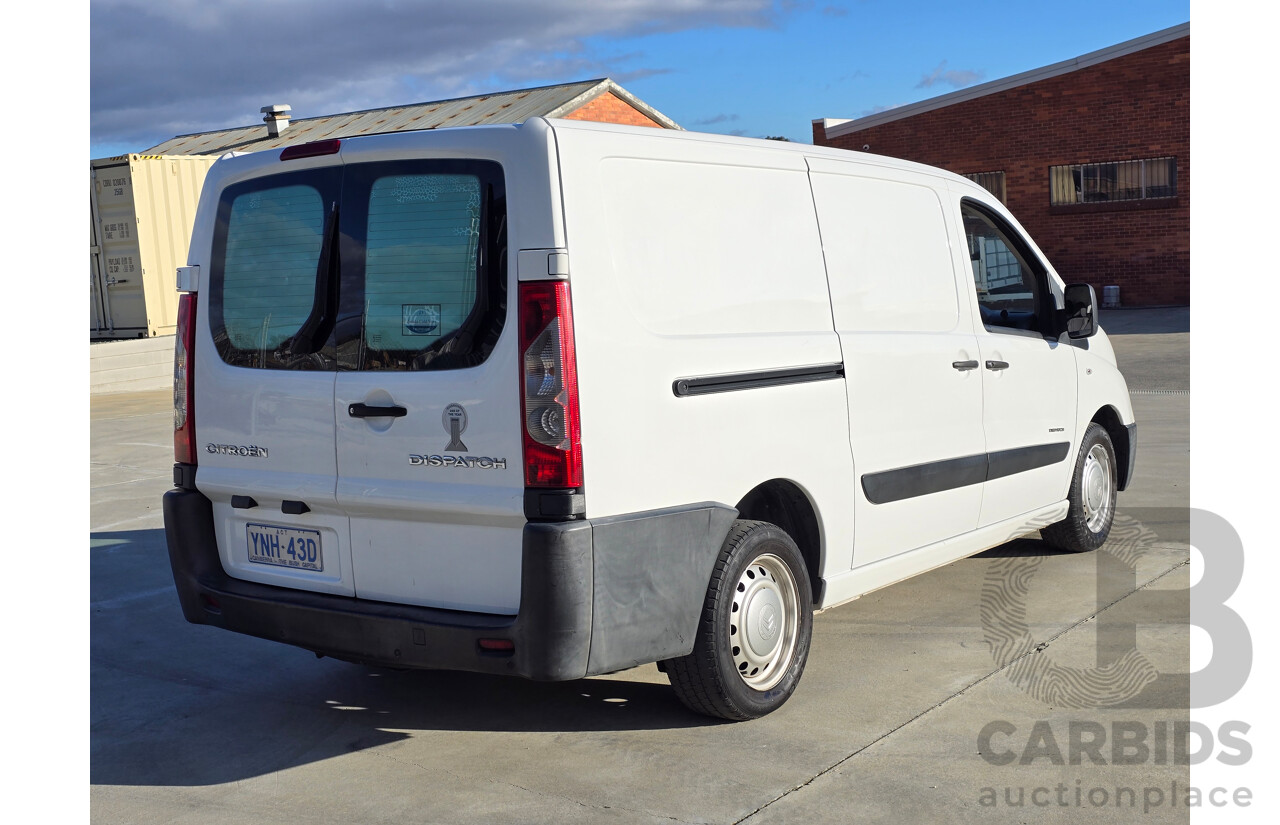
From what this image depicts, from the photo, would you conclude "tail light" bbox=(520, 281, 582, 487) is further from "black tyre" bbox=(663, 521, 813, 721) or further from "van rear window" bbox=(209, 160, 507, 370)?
"black tyre" bbox=(663, 521, 813, 721)

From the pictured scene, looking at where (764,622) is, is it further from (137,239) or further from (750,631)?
(137,239)

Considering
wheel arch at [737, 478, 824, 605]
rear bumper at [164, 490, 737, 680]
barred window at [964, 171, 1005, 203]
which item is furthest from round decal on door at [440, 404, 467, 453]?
barred window at [964, 171, 1005, 203]

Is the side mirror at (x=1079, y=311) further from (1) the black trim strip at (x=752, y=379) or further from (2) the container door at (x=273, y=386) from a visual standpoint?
(2) the container door at (x=273, y=386)

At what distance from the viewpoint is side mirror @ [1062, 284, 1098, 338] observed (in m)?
6.09

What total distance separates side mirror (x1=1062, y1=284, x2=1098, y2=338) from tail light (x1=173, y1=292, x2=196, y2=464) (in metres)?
4.18

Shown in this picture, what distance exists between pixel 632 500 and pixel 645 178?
42.3 inches

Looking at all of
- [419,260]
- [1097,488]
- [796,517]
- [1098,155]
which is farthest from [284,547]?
[1098,155]

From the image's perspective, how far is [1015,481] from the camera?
5.79 meters

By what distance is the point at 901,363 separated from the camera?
4.98 meters

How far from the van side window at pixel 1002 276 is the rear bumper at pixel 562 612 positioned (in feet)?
7.47

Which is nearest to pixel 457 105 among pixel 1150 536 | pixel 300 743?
pixel 1150 536

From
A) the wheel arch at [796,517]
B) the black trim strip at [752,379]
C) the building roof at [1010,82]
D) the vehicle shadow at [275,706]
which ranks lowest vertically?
the vehicle shadow at [275,706]

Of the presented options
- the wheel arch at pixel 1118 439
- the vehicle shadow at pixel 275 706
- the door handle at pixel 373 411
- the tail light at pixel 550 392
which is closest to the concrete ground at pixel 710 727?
the vehicle shadow at pixel 275 706

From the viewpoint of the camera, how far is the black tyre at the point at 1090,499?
6.45 meters
